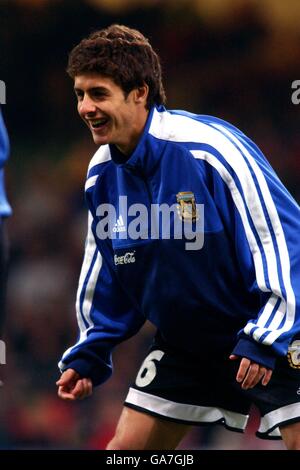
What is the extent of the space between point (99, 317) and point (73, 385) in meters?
0.27

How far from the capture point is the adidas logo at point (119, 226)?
3855 millimetres

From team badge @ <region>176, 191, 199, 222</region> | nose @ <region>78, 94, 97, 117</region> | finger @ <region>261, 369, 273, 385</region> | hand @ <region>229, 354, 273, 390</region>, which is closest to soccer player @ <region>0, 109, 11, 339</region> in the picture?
nose @ <region>78, 94, 97, 117</region>

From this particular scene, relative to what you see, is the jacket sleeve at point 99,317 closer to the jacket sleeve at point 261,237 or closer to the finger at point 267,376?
the jacket sleeve at point 261,237

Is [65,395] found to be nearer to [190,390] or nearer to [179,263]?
[190,390]

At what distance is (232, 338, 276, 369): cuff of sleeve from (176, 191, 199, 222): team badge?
0.49 metres

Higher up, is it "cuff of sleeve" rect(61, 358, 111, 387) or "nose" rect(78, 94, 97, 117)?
"nose" rect(78, 94, 97, 117)

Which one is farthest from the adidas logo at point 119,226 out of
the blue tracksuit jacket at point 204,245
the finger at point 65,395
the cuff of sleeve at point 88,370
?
the finger at point 65,395

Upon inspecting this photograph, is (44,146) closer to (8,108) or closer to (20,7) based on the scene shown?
(8,108)

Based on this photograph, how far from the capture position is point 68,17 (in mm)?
8312

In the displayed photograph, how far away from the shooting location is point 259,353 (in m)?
3.43

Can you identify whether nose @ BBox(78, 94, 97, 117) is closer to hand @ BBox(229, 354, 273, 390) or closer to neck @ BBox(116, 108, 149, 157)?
neck @ BBox(116, 108, 149, 157)

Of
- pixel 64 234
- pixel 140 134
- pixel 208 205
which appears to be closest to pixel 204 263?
pixel 208 205

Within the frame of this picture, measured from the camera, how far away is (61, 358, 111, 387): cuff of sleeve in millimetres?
3965

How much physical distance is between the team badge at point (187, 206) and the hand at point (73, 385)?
29.0 inches
